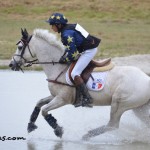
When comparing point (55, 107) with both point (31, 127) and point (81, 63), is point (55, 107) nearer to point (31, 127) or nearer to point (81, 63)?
point (31, 127)

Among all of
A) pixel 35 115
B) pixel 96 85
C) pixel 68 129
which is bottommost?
pixel 68 129

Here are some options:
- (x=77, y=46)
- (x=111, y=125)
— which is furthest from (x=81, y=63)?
(x=111, y=125)

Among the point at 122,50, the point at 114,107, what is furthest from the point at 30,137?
the point at 122,50

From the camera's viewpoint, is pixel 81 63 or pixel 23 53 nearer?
pixel 81 63

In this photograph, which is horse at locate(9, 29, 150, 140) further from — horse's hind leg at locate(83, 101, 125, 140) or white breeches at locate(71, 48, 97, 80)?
white breeches at locate(71, 48, 97, 80)

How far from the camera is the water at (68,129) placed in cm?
1233

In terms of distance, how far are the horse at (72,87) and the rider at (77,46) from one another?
0.67 feet

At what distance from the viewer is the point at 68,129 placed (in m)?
13.5

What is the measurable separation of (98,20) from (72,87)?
3387 cm

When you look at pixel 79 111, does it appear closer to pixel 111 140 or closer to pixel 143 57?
pixel 111 140

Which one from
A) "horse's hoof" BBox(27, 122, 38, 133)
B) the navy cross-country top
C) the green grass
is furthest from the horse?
the green grass

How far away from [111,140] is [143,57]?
1204 centimetres

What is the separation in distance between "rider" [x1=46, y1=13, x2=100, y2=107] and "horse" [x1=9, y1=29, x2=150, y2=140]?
0.20m

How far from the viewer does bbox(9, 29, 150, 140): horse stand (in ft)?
41.0
